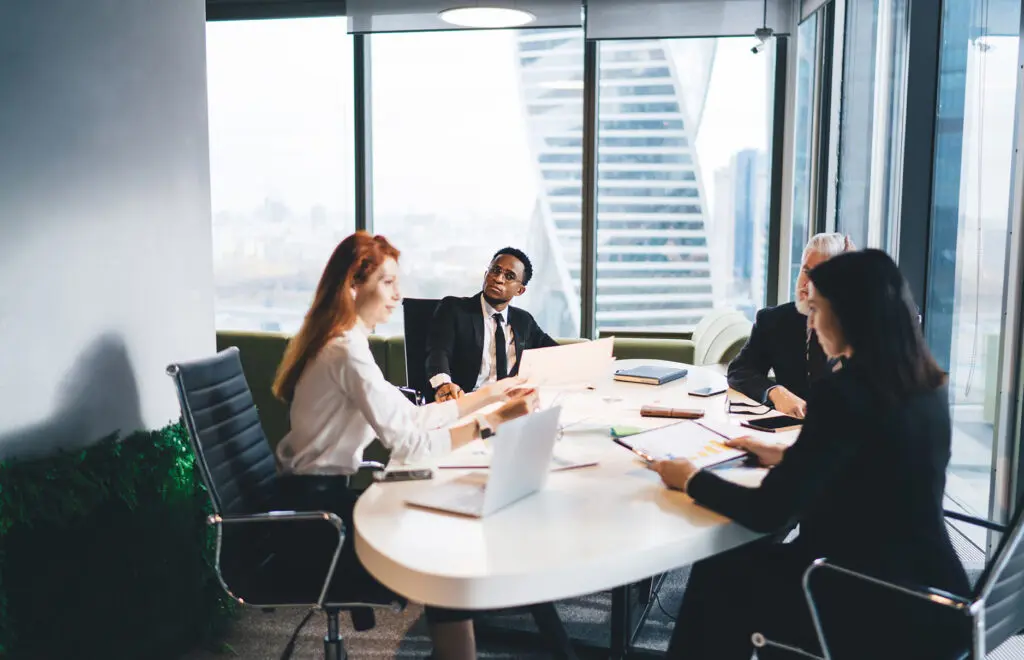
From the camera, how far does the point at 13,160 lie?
7.35 ft

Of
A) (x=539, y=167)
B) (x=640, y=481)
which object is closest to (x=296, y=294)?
(x=539, y=167)

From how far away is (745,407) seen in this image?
286 centimetres

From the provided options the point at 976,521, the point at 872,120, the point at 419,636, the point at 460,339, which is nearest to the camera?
the point at 976,521

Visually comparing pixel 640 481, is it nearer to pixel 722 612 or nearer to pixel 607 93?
pixel 722 612

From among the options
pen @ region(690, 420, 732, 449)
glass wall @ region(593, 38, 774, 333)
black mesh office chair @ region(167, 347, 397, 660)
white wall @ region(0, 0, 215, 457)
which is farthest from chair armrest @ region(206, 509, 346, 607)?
glass wall @ region(593, 38, 774, 333)

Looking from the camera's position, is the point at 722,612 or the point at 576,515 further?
the point at 722,612

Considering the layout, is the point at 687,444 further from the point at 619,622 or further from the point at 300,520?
the point at 300,520

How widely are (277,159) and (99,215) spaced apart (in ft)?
11.8

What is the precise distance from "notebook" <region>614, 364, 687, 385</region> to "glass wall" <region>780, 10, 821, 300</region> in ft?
6.95

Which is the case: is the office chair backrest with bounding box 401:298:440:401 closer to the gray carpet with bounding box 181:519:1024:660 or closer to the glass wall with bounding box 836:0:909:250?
the gray carpet with bounding box 181:519:1024:660

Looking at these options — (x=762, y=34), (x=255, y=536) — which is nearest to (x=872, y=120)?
(x=762, y=34)

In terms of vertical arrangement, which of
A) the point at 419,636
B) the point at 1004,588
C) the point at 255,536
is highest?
the point at 1004,588

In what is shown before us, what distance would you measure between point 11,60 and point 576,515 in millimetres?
1841

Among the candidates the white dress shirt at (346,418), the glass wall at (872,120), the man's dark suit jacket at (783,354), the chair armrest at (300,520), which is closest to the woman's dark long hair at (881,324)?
the white dress shirt at (346,418)
